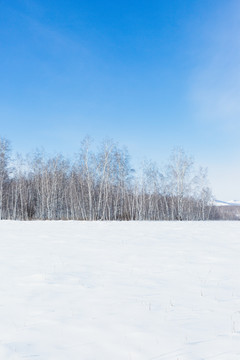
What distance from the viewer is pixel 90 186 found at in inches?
1157

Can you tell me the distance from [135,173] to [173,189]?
5.68 metres

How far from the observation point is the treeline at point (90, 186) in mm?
29078
